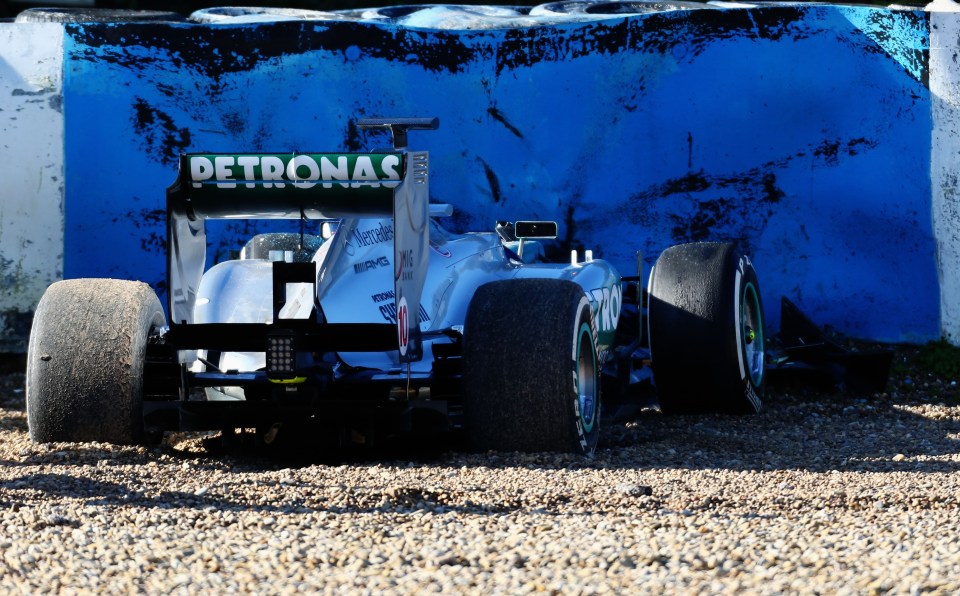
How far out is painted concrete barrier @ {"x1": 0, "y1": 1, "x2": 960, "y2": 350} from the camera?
1024 centimetres

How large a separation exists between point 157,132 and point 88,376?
405 centimetres

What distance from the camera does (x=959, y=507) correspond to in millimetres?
5188

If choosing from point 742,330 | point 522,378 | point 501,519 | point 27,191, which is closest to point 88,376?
point 522,378

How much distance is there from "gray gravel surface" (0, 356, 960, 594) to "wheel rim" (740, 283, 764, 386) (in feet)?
3.43

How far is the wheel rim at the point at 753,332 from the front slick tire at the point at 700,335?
0.25 metres

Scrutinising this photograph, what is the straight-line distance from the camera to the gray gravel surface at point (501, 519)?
395cm

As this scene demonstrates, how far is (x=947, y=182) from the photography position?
33.0 ft

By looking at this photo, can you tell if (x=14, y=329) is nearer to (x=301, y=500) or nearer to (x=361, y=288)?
(x=361, y=288)

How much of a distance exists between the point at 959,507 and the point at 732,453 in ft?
6.20

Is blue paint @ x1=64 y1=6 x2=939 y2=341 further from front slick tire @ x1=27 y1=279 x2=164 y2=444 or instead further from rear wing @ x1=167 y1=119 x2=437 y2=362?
rear wing @ x1=167 y1=119 x2=437 y2=362

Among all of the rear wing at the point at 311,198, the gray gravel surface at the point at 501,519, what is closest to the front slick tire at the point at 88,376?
the gray gravel surface at the point at 501,519

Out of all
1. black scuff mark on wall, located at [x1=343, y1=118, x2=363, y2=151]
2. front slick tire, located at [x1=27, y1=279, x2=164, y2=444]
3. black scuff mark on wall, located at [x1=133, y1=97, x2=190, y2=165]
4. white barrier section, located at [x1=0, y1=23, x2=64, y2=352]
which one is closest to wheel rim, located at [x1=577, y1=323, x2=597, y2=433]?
front slick tire, located at [x1=27, y1=279, x2=164, y2=444]

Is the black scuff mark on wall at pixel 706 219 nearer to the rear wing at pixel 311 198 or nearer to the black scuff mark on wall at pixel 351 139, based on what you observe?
the black scuff mark on wall at pixel 351 139

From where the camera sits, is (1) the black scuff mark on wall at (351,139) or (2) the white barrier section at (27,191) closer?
(2) the white barrier section at (27,191)
